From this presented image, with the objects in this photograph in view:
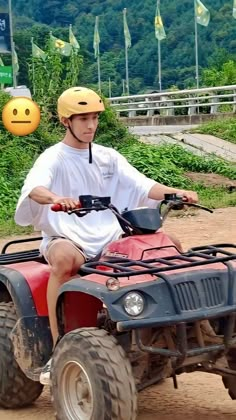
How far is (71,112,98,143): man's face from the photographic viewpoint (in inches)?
208

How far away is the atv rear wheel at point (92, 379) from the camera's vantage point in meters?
4.43

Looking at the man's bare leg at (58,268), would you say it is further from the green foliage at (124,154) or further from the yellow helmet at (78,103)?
the green foliage at (124,154)

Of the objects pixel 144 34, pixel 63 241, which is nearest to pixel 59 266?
pixel 63 241

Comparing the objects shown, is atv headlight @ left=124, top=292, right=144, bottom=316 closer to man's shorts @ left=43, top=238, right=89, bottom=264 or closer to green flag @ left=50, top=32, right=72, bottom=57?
man's shorts @ left=43, top=238, right=89, bottom=264

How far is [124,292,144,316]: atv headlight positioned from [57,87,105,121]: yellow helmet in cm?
120

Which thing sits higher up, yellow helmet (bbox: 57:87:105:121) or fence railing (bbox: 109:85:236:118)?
yellow helmet (bbox: 57:87:105:121)

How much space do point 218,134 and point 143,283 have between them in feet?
54.9

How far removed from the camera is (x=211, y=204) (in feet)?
47.3

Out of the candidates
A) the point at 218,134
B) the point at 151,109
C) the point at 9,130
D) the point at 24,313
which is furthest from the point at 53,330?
the point at 151,109

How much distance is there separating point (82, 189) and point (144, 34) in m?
87.1

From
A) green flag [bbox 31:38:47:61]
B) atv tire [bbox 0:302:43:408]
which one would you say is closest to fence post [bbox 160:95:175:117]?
green flag [bbox 31:38:47:61]

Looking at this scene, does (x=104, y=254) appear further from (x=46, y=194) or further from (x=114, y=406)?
(x=114, y=406)

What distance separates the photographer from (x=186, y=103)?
92.6 feet

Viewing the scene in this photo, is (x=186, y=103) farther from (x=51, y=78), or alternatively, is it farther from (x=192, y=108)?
(x=51, y=78)
